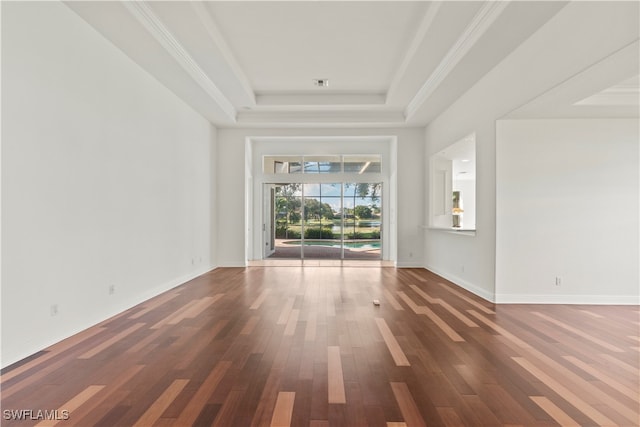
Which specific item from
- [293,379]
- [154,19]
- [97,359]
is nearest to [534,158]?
[293,379]

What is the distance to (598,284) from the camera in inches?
189

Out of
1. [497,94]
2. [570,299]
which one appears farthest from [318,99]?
[570,299]

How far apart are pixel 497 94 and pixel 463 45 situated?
93cm

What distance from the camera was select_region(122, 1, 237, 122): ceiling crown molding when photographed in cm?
360

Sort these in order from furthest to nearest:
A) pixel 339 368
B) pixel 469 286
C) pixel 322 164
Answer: pixel 322 164, pixel 469 286, pixel 339 368

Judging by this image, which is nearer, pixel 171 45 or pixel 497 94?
Result: pixel 171 45

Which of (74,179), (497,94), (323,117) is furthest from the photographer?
(323,117)

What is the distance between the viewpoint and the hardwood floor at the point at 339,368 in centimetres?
211

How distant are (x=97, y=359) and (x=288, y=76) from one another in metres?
5.12

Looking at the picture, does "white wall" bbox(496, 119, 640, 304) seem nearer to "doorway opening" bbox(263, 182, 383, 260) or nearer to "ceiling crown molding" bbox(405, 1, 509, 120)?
"ceiling crown molding" bbox(405, 1, 509, 120)

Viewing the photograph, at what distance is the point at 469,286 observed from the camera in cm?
568

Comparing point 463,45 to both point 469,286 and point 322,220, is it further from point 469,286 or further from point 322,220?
point 322,220

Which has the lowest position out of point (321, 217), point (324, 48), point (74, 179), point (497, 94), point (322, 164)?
point (321, 217)

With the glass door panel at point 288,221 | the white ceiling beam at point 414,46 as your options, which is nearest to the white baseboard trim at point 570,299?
the white ceiling beam at point 414,46
